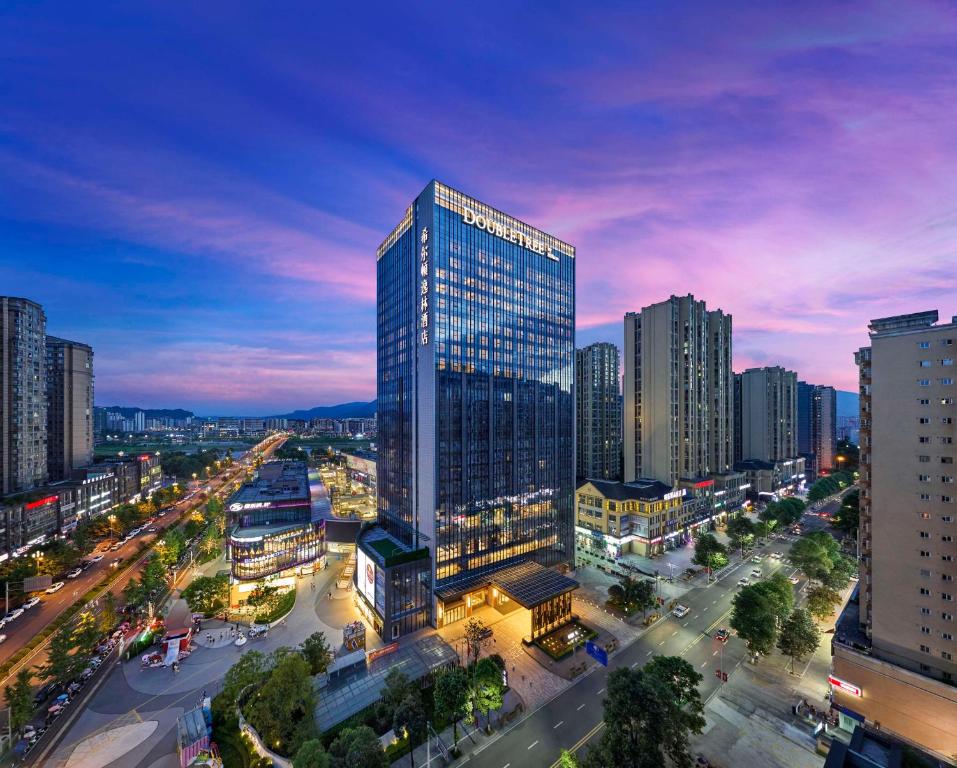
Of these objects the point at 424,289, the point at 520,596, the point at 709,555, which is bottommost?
the point at 709,555

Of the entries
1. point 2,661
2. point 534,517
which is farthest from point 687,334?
point 2,661

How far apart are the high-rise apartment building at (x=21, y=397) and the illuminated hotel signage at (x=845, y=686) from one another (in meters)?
168

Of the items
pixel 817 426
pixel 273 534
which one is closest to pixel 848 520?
pixel 817 426

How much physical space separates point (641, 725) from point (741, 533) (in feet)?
237

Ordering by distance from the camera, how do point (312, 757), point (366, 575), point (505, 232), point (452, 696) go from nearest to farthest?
1. point (312, 757)
2. point (452, 696)
3. point (366, 575)
4. point (505, 232)

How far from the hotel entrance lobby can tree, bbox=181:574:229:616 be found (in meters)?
40.1

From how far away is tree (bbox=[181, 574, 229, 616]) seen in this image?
6375cm

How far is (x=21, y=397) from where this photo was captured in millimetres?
100000

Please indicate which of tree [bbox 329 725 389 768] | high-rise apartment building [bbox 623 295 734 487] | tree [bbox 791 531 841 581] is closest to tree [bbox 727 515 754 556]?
tree [bbox 791 531 841 581]

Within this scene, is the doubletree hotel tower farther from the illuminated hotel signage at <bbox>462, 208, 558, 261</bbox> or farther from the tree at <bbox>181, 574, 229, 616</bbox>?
the tree at <bbox>181, 574, 229, 616</bbox>

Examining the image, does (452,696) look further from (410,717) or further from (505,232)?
(505,232)

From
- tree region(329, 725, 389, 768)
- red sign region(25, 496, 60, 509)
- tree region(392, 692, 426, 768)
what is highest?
red sign region(25, 496, 60, 509)

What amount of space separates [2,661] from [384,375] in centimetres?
6910

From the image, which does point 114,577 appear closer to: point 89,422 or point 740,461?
point 89,422
